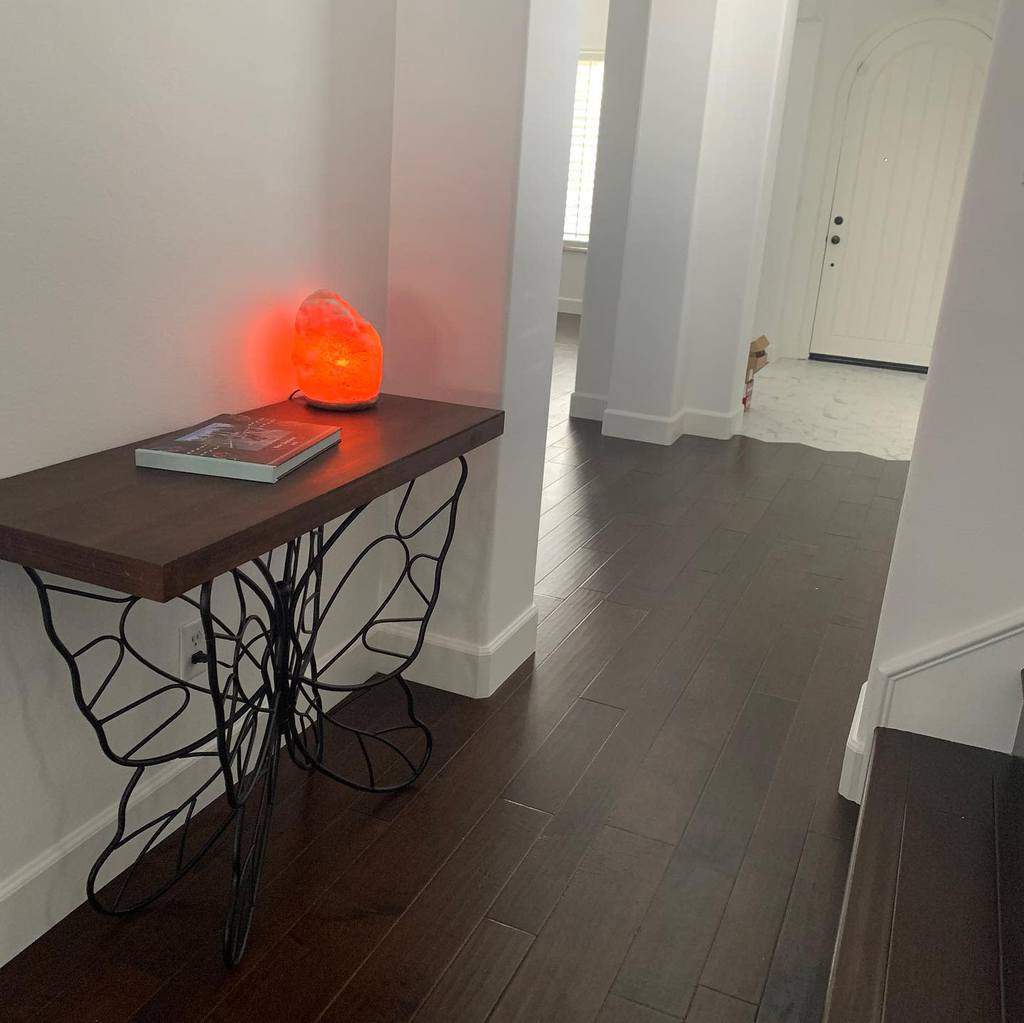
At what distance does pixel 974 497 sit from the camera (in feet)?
6.14

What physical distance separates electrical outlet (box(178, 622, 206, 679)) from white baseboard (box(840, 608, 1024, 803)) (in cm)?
131

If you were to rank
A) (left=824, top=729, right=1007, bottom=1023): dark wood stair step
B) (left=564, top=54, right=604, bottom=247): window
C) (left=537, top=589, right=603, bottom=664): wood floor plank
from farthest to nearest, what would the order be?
(left=564, top=54, right=604, bottom=247): window
(left=537, top=589, right=603, bottom=664): wood floor plank
(left=824, top=729, right=1007, bottom=1023): dark wood stair step

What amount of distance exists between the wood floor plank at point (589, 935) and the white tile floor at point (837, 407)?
135 inches

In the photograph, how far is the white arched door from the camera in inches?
272

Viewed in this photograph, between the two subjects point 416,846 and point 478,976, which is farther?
point 416,846

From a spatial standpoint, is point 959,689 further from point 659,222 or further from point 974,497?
point 659,222

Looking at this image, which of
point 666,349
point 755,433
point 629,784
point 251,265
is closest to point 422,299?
point 251,265

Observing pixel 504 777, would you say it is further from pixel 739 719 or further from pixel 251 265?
pixel 251 265

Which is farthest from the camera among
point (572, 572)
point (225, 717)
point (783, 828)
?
point (572, 572)

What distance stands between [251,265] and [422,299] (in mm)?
496

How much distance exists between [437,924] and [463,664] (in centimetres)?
80

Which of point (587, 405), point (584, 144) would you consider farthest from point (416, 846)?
point (584, 144)

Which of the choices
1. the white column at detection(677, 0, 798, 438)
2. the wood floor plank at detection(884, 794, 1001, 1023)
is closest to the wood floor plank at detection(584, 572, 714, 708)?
the wood floor plank at detection(884, 794, 1001, 1023)

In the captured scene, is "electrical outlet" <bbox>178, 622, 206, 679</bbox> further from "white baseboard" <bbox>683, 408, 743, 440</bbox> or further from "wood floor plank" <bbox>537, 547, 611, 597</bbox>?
"white baseboard" <bbox>683, 408, 743, 440</bbox>
